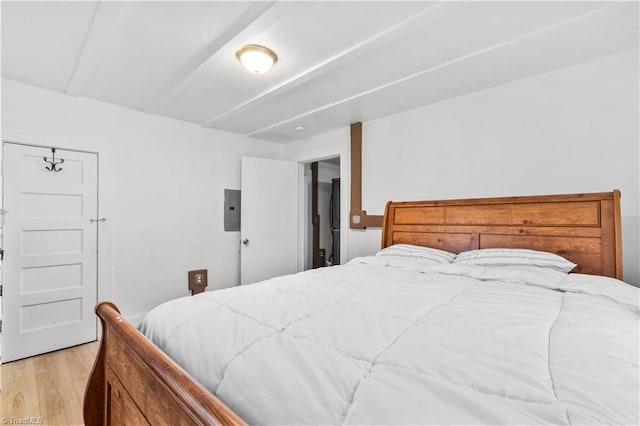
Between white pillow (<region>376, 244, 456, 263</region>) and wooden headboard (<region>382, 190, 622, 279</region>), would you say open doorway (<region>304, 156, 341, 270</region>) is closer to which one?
wooden headboard (<region>382, 190, 622, 279</region>)

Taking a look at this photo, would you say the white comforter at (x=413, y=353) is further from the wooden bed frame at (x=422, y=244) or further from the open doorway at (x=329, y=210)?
the open doorway at (x=329, y=210)

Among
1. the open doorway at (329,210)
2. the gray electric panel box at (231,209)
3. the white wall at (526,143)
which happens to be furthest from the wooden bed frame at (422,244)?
the open doorway at (329,210)

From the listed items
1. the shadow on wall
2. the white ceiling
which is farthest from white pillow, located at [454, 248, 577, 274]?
the white ceiling

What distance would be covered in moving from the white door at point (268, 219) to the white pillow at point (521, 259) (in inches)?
98.5

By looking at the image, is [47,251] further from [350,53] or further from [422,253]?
[422,253]

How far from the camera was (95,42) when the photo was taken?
1.95m

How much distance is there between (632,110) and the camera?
2016 millimetres

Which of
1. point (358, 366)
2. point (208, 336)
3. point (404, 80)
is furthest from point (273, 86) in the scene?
point (358, 366)

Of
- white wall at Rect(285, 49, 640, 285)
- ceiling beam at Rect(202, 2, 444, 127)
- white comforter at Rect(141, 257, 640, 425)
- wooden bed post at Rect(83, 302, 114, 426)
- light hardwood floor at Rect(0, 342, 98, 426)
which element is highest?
ceiling beam at Rect(202, 2, 444, 127)

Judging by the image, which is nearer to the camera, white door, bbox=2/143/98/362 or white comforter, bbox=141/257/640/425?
white comforter, bbox=141/257/640/425

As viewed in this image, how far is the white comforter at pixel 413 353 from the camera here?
2.04 ft

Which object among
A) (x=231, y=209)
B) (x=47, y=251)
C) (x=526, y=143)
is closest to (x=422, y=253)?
(x=526, y=143)

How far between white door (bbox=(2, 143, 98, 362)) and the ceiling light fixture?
1955 mm

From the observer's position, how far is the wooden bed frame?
846 mm
